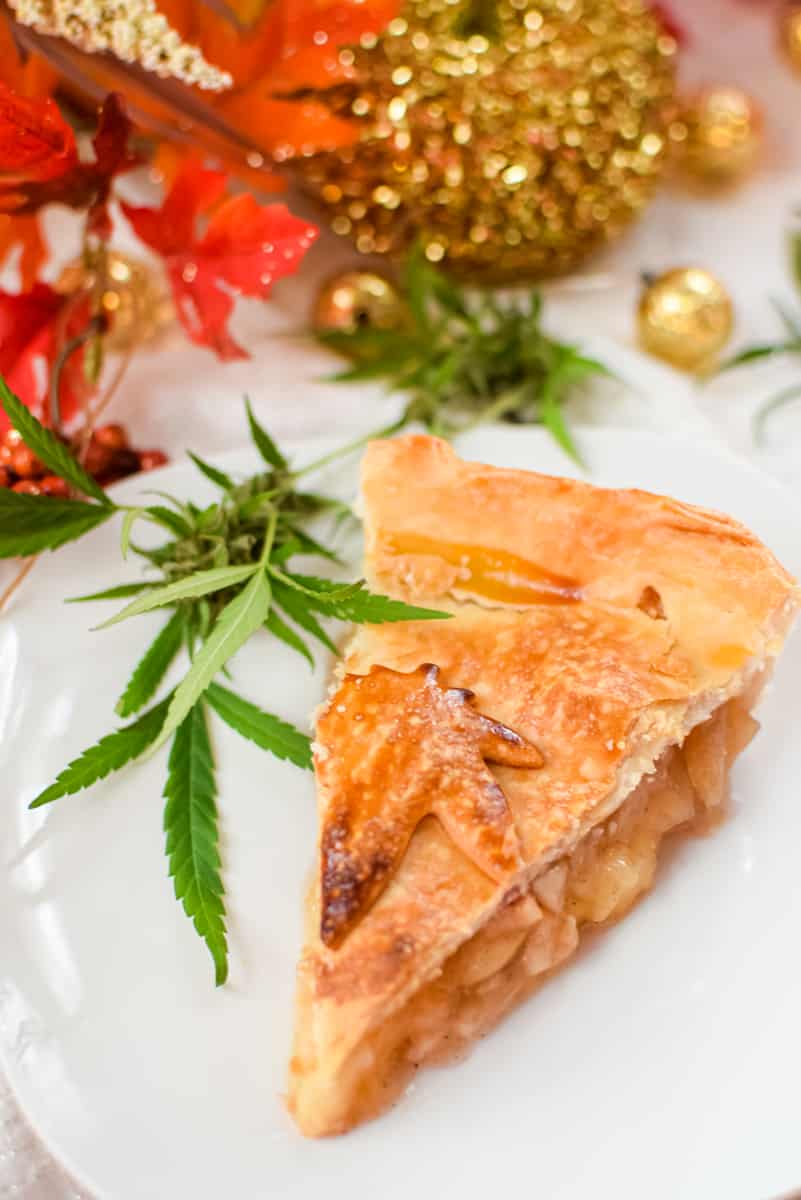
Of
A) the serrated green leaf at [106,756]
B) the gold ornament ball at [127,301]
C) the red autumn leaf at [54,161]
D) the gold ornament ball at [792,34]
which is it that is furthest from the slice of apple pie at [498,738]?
the gold ornament ball at [792,34]

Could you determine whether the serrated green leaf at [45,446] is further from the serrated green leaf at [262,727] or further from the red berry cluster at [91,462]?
the serrated green leaf at [262,727]

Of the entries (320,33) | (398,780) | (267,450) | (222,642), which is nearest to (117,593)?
(222,642)

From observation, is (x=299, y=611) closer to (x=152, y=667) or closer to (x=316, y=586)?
(x=316, y=586)

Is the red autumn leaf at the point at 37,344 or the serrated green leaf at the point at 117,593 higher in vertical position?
the red autumn leaf at the point at 37,344

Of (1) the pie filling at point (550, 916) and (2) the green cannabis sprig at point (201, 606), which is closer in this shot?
(1) the pie filling at point (550, 916)

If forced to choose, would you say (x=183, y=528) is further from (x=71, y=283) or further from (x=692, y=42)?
(x=692, y=42)

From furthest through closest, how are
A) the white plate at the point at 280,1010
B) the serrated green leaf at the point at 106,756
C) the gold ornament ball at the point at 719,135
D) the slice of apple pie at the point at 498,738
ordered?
the gold ornament ball at the point at 719,135 → the serrated green leaf at the point at 106,756 → the slice of apple pie at the point at 498,738 → the white plate at the point at 280,1010
